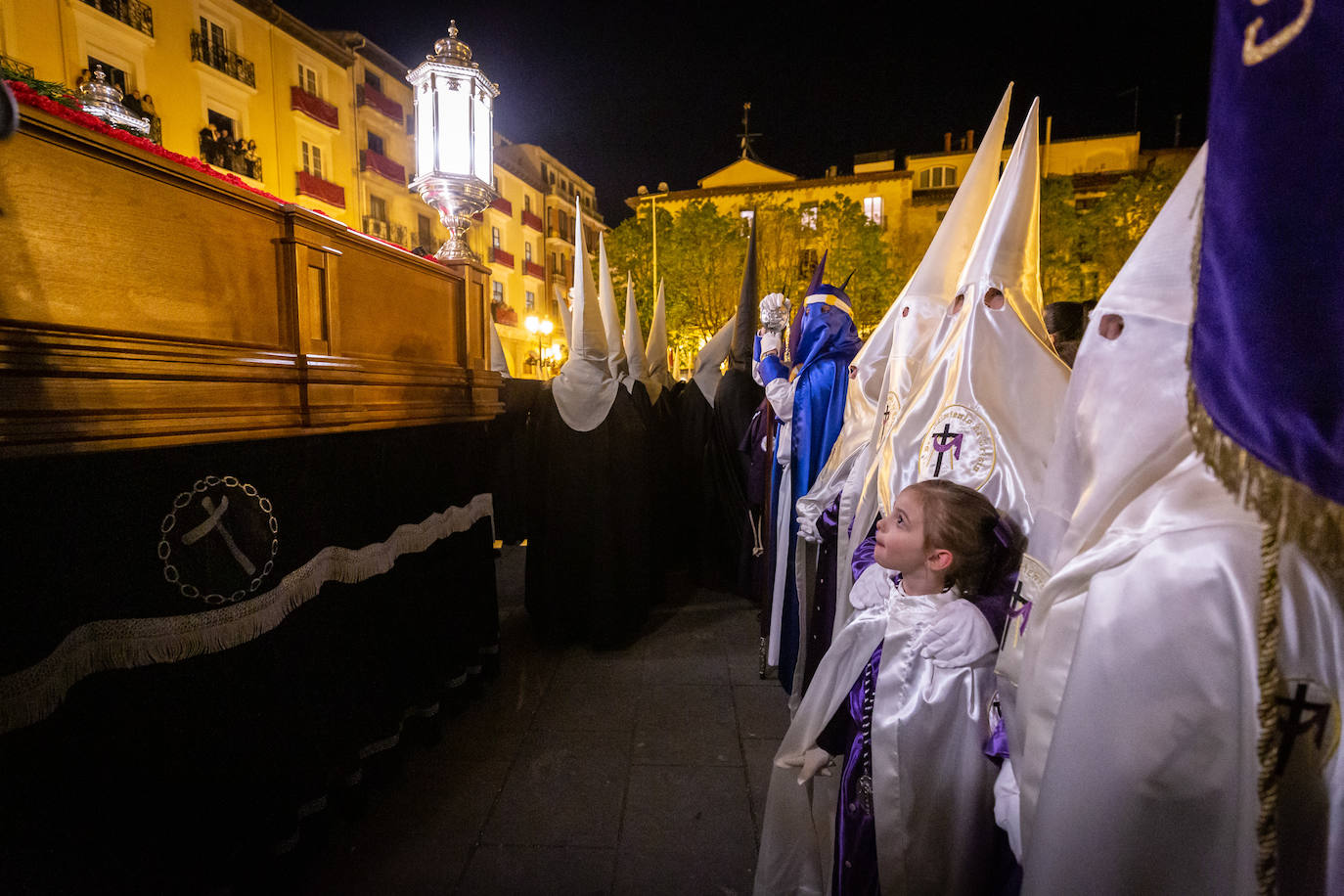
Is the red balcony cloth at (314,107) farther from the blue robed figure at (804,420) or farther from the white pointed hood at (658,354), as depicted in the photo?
the blue robed figure at (804,420)

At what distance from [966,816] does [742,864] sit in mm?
1132

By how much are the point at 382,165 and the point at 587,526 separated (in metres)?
21.6

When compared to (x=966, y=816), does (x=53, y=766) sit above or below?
above

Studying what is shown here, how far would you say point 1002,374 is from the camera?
193 centimetres

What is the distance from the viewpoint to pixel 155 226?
5.06ft

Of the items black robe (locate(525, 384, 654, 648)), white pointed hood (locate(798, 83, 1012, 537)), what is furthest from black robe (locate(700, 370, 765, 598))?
white pointed hood (locate(798, 83, 1012, 537))

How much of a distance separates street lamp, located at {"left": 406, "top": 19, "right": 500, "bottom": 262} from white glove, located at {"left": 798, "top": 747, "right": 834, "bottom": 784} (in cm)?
268

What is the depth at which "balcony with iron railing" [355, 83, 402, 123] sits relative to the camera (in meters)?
20.3

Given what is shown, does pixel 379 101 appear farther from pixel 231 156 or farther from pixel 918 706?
pixel 918 706

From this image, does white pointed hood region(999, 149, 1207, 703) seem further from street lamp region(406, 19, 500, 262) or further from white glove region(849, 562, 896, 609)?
street lamp region(406, 19, 500, 262)

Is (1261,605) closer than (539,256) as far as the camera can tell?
Yes

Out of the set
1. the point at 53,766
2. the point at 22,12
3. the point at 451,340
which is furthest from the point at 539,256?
the point at 53,766

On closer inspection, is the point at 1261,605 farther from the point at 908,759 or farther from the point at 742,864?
the point at 742,864

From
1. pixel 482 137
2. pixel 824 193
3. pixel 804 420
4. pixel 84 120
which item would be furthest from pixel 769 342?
pixel 824 193
